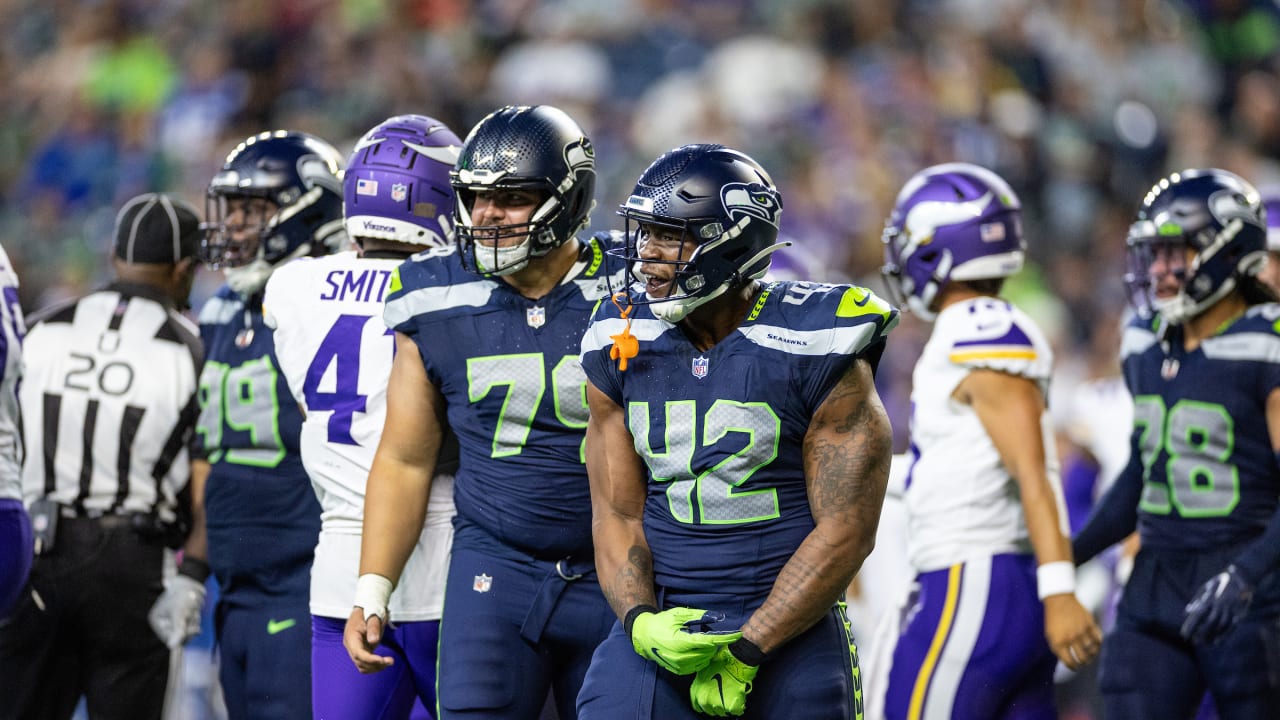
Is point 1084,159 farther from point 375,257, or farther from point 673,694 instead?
point 673,694

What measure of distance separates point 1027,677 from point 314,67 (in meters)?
9.86

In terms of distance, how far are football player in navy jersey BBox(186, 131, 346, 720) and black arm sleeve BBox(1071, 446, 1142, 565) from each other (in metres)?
2.70

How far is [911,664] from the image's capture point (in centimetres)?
509

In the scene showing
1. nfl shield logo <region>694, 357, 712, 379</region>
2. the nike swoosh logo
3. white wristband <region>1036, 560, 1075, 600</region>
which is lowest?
white wristband <region>1036, 560, 1075, 600</region>

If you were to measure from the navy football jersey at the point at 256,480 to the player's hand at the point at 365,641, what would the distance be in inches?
39.8

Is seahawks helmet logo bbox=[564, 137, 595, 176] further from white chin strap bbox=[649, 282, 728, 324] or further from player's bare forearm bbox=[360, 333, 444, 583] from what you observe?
white chin strap bbox=[649, 282, 728, 324]

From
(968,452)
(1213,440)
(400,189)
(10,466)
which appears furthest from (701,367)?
(1213,440)

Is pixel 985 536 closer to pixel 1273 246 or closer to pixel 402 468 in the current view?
pixel 402 468

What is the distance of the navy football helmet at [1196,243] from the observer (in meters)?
5.29

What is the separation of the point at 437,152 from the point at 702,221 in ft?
5.05

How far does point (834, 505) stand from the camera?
3.63 metres

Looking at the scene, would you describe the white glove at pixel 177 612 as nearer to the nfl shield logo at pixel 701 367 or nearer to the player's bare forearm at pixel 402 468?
the player's bare forearm at pixel 402 468

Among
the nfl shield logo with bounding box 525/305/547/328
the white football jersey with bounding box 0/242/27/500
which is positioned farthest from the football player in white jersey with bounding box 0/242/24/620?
the nfl shield logo with bounding box 525/305/547/328

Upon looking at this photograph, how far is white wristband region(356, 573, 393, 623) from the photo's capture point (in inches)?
167
